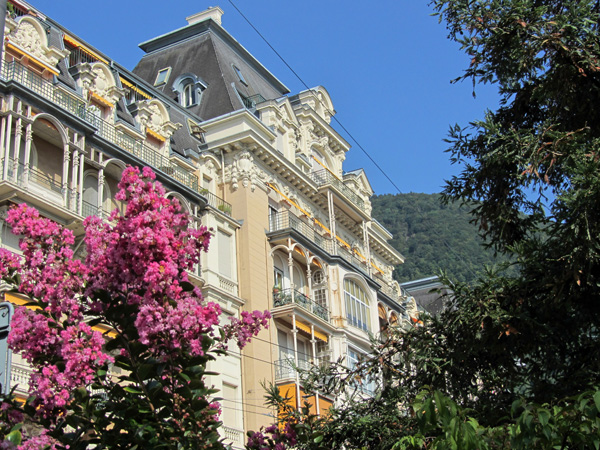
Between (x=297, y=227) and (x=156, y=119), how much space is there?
825cm

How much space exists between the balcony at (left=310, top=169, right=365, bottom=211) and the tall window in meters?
4.57

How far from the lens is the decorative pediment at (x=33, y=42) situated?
78.9 ft

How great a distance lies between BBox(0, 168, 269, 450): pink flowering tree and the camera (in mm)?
7004

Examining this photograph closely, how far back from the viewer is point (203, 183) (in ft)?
106

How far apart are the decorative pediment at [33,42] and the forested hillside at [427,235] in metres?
61.2

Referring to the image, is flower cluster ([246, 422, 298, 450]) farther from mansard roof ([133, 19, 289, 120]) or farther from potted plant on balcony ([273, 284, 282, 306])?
mansard roof ([133, 19, 289, 120])

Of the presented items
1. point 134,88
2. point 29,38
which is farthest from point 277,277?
point 29,38

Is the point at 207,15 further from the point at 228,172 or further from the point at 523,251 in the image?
the point at 523,251

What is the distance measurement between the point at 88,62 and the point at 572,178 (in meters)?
21.0

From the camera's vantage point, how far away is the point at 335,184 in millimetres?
38562

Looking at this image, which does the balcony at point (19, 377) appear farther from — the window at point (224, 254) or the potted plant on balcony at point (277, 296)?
the potted plant on balcony at point (277, 296)

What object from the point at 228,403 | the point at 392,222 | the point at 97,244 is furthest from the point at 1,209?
the point at 392,222

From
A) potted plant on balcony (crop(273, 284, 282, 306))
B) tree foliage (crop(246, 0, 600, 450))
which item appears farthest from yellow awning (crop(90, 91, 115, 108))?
tree foliage (crop(246, 0, 600, 450))

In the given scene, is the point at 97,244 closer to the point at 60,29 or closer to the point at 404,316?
the point at 60,29
